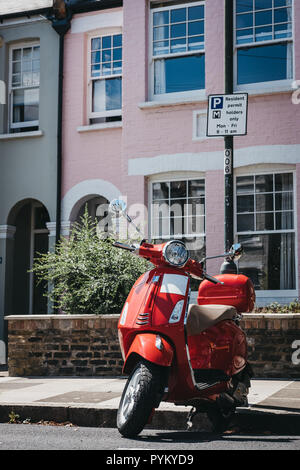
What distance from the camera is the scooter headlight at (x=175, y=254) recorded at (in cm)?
546

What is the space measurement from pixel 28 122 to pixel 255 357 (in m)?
7.86

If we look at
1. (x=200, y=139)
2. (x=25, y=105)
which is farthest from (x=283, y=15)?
(x=25, y=105)

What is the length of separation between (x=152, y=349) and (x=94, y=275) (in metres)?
5.21

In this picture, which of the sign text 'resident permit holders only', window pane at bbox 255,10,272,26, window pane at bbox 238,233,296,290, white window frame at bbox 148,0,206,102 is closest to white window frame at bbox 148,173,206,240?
window pane at bbox 238,233,296,290

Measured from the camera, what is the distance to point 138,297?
5.57 metres

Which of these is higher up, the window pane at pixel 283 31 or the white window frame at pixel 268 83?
the window pane at pixel 283 31

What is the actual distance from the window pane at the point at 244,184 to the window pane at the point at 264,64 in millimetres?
1714

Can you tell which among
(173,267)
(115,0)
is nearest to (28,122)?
(115,0)

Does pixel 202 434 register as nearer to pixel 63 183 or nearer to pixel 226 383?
pixel 226 383

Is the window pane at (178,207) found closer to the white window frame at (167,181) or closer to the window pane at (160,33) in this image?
the white window frame at (167,181)

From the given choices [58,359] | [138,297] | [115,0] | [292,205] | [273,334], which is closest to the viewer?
[138,297]

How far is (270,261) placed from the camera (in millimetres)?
12133

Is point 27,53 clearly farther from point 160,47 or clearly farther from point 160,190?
point 160,190

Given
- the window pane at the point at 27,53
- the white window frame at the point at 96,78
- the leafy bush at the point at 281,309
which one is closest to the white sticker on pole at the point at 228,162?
the leafy bush at the point at 281,309
